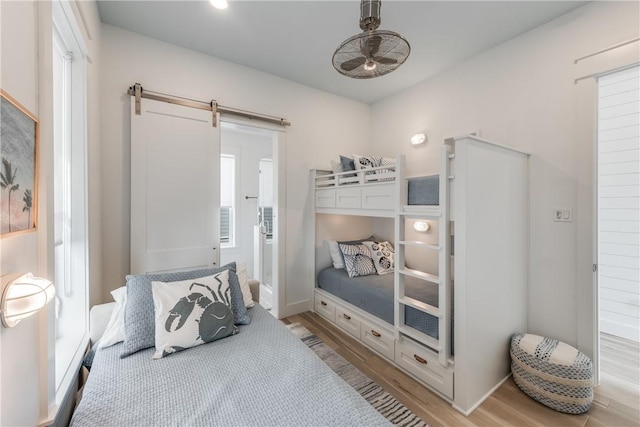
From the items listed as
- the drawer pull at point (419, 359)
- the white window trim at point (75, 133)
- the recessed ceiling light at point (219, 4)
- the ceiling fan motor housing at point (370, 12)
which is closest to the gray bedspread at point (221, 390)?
the white window trim at point (75, 133)

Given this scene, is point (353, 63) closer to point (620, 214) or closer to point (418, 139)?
point (418, 139)

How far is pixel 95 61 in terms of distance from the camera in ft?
6.17

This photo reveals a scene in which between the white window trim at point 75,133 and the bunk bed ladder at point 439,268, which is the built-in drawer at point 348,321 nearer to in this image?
the bunk bed ladder at point 439,268

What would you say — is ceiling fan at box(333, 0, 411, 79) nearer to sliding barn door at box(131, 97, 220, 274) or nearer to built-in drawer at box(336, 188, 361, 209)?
built-in drawer at box(336, 188, 361, 209)

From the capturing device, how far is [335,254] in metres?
3.20

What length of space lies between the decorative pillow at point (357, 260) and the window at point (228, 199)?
7.31 ft

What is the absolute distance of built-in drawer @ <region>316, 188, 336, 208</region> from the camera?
2.95 meters

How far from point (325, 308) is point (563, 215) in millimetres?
2408

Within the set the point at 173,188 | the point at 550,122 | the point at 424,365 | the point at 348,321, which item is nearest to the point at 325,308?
the point at 348,321

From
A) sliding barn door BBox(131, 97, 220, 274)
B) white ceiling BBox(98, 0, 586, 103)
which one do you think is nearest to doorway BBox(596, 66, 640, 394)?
white ceiling BBox(98, 0, 586, 103)

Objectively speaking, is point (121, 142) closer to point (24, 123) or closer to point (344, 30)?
point (24, 123)

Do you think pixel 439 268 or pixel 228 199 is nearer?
pixel 439 268

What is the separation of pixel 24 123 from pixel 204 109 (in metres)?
1.86

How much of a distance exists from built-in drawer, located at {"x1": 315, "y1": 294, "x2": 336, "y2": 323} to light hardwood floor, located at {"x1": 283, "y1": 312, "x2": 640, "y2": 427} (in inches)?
30.6
